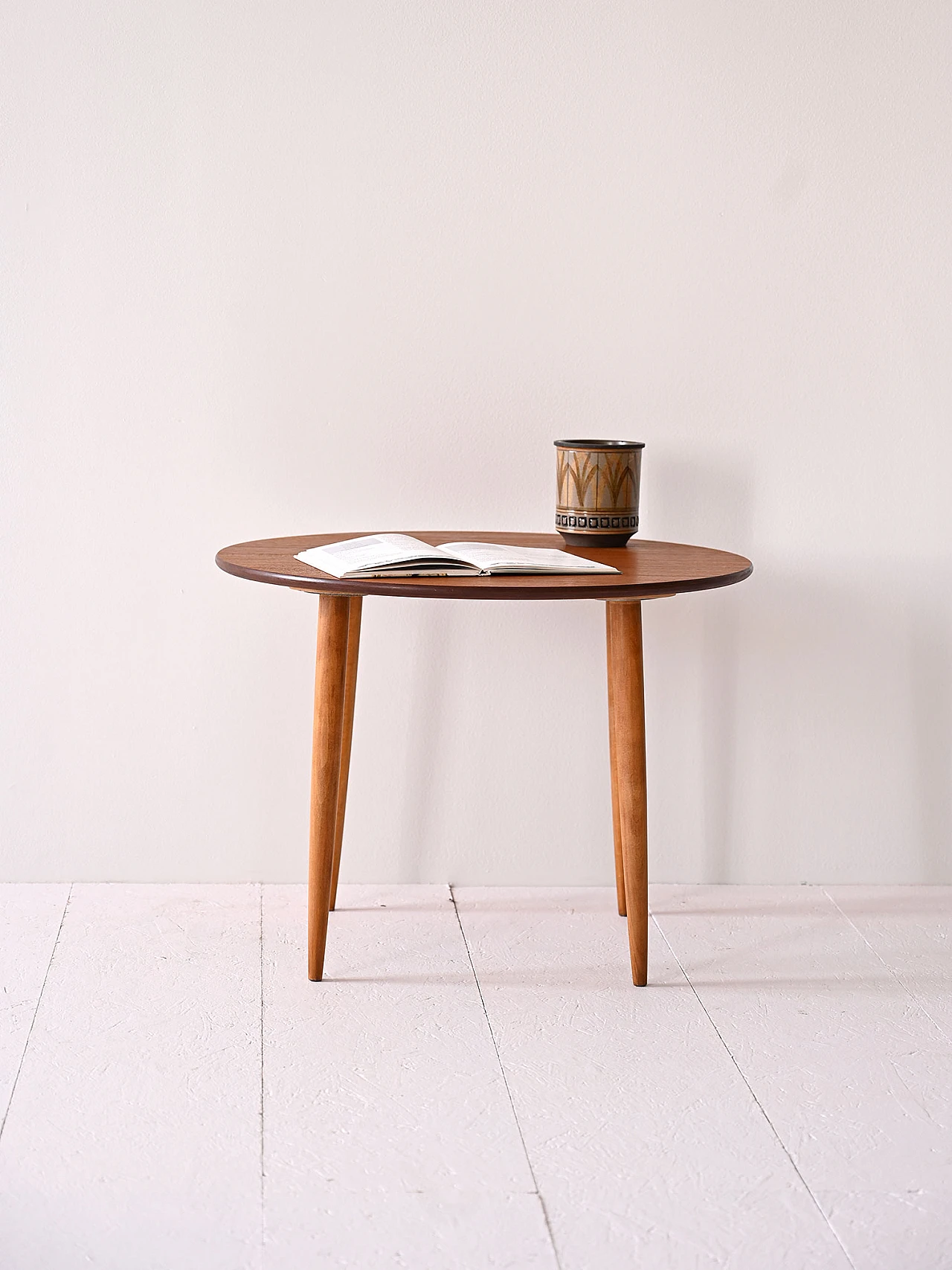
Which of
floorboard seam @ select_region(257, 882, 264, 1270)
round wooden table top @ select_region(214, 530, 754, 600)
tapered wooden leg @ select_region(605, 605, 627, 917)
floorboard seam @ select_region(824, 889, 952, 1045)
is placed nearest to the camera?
floorboard seam @ select_region(257, 882, 264, 1270)

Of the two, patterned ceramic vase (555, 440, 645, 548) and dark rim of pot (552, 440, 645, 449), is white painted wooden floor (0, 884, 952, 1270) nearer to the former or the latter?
Result: patterned ceramic vase (555, 440, 645, 548)

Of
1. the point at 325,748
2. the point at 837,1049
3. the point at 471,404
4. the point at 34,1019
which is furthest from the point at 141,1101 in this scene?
the point at 471,404

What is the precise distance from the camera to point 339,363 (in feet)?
6.33

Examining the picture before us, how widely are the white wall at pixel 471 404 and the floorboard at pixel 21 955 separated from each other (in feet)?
0.23

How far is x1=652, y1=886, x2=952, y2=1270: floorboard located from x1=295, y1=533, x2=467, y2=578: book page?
68 cm

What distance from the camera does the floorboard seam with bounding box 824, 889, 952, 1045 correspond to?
160 centimetres

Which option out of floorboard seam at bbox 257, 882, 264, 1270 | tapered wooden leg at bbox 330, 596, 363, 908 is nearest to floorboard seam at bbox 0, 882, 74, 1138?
floorboard seam at bbox 257, 882, 264, 1270

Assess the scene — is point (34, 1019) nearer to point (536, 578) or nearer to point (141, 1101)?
point (141, 1101)

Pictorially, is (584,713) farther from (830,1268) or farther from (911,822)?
(830,1268)

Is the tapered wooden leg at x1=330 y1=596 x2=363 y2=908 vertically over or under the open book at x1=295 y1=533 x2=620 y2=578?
under

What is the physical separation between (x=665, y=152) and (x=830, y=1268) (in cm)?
149

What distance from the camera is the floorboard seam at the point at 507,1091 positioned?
118 centimetres

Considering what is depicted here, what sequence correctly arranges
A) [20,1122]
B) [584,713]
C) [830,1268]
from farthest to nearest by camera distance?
1. [584,713]
2. [20,1122]
3. [830,1268]

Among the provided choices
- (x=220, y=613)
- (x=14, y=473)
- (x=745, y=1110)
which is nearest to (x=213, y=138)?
(x=14, y=473)
